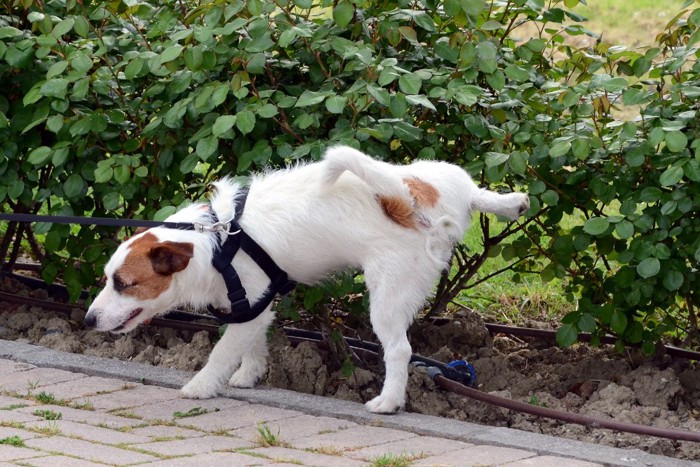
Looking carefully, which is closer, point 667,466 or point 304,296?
point 667,466

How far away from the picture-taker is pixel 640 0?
16.0 m

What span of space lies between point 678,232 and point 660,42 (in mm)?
964

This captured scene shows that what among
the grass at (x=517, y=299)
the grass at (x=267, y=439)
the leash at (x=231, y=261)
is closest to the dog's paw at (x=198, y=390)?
the leash at (x=231, y=261)

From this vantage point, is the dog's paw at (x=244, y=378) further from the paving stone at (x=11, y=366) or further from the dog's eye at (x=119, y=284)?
the paving stone at (x=11, y=366)

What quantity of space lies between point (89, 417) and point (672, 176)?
2626mm

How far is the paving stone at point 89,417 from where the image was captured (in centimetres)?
434

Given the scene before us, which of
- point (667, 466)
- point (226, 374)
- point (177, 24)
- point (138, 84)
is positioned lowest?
point (226, 374)

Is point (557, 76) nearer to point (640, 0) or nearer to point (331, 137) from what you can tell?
point (331, 137)

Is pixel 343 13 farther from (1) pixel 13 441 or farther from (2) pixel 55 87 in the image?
(1) pixel 13 441

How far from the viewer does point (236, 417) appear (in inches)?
177

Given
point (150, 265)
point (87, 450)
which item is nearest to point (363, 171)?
point (150, 265)

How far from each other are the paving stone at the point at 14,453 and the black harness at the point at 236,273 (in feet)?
3.87

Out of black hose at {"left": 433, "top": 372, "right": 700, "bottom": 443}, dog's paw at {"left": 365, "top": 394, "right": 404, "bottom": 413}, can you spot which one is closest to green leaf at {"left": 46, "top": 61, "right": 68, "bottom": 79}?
dog's paw at {"left": 365, "top": 394, "right": 404, "bottom": 413}

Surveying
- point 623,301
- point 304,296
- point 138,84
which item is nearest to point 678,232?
point 623,301
